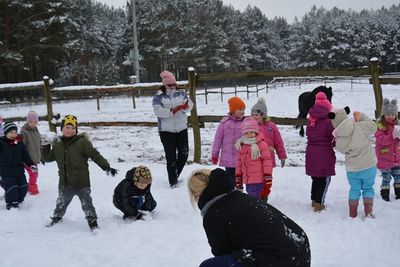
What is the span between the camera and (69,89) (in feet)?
39.9

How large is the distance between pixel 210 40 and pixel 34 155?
53554mm

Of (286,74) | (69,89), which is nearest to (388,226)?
(286,74)

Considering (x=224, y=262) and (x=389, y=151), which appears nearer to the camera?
(x=224, y=262)

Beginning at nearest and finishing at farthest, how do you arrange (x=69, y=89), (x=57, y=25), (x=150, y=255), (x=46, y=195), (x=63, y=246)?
(x=150, y=255) < (x=63, y=246) < (x=46, y=195) < (x=69, y=89) < (x=57, y=25)

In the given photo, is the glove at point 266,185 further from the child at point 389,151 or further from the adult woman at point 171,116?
the adult woman at point 171,116

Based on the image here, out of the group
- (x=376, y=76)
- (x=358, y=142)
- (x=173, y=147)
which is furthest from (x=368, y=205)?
(x=376, y=76)

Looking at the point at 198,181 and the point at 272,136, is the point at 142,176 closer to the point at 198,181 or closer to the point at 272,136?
the point at 272,136

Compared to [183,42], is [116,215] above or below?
below

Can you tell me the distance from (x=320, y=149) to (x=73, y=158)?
9.65 ft

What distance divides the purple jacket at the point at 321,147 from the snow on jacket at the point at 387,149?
2.69 ft

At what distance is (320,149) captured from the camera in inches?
207

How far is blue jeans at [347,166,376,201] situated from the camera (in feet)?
16.3

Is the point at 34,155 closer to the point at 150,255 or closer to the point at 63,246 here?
the point at 63,246

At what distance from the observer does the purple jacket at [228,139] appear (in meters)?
5.89
